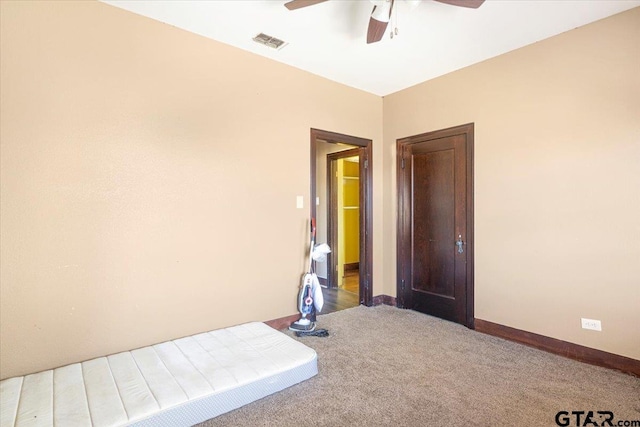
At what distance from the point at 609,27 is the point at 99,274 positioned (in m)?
4.45

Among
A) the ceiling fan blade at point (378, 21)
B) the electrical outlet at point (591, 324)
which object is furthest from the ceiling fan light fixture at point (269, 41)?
the electrical outlet at point (591, 324)

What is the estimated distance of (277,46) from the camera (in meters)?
3.09

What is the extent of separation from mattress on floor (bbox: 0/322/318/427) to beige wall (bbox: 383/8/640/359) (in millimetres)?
2204

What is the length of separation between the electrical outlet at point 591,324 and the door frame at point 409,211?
0.95m

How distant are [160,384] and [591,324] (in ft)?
10.9

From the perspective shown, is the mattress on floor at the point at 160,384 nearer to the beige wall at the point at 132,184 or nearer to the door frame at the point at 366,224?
the beige wall at the point at 132,184

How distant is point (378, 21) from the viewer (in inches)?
90.2

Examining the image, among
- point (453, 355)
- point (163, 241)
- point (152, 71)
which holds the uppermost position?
point (152, 71)

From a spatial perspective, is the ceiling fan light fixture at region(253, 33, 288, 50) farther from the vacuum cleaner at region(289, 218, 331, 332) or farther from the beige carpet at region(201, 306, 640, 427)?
the beige carpet at region(201, 306, 640, 427)

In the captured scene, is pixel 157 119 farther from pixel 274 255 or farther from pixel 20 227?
pixel 274 255

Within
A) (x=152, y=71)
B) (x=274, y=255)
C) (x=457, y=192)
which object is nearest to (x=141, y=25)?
(x=152, y=71)

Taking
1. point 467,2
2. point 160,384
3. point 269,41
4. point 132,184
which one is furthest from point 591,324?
point 132,184

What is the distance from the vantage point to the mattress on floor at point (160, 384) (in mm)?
1719

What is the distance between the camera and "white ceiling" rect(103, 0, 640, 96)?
2459 mm
